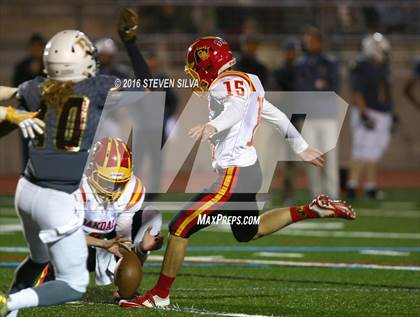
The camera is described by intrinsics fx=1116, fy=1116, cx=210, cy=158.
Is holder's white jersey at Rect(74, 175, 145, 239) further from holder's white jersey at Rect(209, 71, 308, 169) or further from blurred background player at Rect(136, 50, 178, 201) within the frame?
blurred background player at Rect(136, 50, 178, 201)

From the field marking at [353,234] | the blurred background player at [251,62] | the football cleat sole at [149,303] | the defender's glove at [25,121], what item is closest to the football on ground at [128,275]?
the football cleat sole at [149,303]

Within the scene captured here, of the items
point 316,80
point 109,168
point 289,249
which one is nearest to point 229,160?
point 109,168

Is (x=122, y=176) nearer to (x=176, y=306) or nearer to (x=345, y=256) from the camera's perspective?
(x=176, y=306)

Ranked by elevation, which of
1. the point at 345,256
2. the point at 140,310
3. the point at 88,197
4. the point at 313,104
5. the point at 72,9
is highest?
the point at 72,9

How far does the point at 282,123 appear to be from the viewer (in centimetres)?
728

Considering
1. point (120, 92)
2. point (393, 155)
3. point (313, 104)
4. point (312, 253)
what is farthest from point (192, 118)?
point (120, 92)

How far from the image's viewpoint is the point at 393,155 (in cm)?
1795

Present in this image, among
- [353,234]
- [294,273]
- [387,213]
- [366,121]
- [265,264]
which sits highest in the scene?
[366,121]

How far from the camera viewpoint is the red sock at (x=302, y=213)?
23.7 ft

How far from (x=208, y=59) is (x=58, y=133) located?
5.45ft

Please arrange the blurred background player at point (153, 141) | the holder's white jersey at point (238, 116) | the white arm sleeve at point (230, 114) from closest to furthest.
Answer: the white arm sleeve at point (230, 114)
the holder's white jersey at point (238, 116)
the blurred background player at point (153, 141)

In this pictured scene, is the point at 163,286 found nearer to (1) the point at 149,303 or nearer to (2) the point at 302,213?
(1) the point at 149,303

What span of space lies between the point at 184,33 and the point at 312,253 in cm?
821

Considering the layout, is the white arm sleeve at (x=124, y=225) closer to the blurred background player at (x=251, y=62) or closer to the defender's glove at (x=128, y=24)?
the defender's glove at (x=128, y=24)
